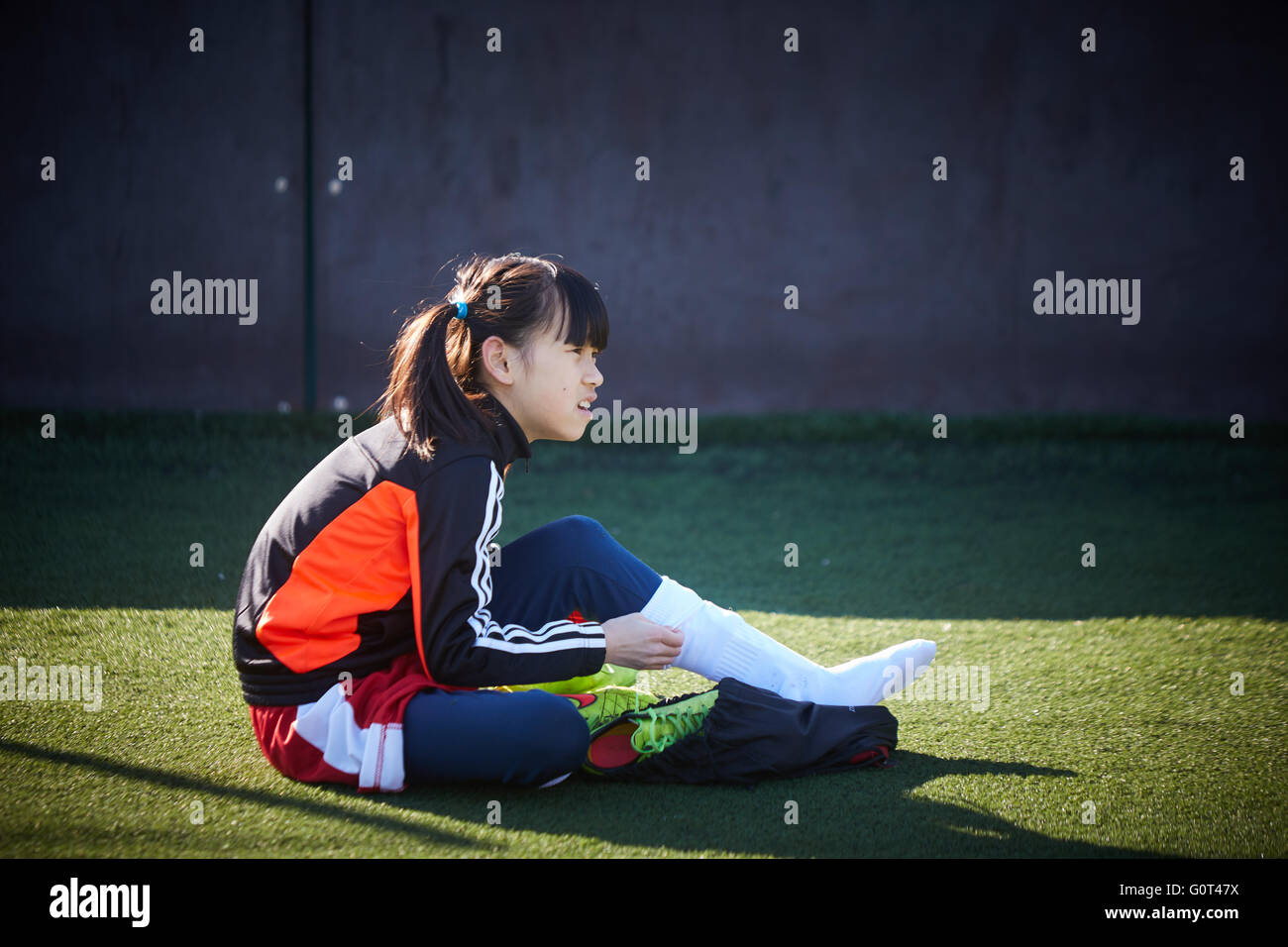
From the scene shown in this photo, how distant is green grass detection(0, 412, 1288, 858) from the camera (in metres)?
1.75

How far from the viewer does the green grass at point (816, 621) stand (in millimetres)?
1752

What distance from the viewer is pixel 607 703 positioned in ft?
6.62

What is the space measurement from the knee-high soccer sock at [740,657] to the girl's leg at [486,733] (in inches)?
11.4

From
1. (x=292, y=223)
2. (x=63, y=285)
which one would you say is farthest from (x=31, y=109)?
(x=292, y=223)

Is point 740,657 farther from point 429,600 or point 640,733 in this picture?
point 429,600

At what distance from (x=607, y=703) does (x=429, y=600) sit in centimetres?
44

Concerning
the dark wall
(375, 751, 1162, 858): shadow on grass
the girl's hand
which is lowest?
(375, 751, 1162, 858): shadow on grass

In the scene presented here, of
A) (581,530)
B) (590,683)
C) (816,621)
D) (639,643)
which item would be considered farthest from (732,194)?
(639,643)

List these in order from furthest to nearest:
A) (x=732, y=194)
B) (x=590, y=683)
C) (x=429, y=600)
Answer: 1. (x=732, y=194)
2. (x=590, y=683)
3. (x=429, y=600)

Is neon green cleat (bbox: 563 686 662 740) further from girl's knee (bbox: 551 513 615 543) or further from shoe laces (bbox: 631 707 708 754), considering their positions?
girl's knee (bbox: 551 513 615 543)

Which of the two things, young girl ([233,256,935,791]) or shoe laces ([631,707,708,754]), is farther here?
shoe laces ([631,707,708,754])

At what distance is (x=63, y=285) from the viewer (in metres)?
5.60

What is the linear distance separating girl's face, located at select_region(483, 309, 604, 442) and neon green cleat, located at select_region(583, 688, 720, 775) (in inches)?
19.8

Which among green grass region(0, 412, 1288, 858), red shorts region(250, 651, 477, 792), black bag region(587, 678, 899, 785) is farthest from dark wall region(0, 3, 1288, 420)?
red shorts region(250, 651, 477, 792)
